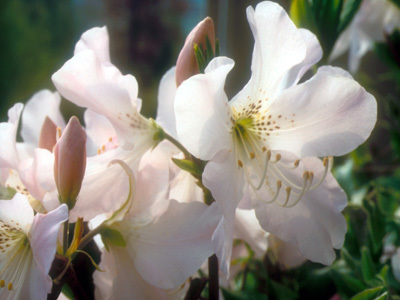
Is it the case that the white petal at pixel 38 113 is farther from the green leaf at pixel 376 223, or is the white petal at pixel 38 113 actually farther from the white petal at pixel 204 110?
the green leaf at pixel 376 223

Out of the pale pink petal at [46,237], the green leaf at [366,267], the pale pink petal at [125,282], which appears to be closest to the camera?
the pale pink petal at [46,237]

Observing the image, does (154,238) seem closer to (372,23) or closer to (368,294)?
(368,294)

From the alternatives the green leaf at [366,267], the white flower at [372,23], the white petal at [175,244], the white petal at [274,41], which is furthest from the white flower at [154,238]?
the white flower at [372,23]

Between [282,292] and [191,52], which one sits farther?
[282,292]

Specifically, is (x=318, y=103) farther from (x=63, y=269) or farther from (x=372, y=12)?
(x=372, y=12)

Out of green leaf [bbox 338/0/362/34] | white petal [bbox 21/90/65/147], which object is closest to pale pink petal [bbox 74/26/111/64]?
white petal [bbox 21/90/65/147]

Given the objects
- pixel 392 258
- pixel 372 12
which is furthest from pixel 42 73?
pixel 392 258

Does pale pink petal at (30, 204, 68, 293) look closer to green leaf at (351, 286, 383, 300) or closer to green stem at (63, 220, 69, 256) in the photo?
green stem at (63, 220, 69, 256)

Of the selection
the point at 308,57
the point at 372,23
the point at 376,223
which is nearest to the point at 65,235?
the point at 308,57
